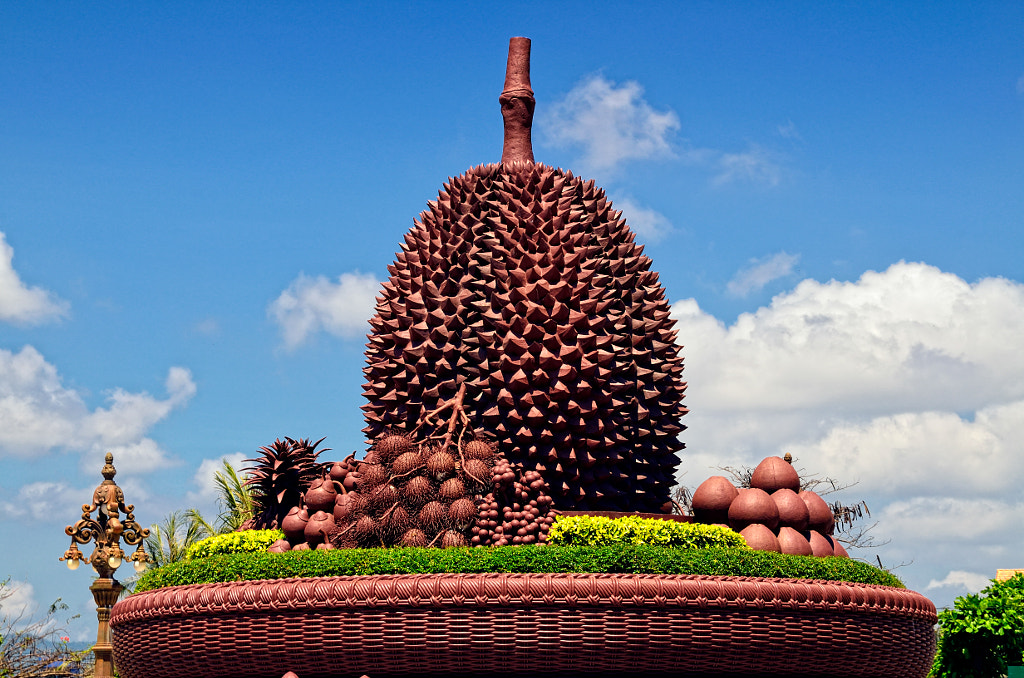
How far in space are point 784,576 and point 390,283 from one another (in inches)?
269

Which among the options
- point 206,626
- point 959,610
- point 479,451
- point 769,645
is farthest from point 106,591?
point 959,610

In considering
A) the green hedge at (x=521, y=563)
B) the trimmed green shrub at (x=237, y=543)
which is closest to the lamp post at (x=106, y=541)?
the trimmed green shrub at (x=237, y=543)

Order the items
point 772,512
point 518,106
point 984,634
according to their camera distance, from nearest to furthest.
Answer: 1. point 772,512
2. point 984,634
3. point 518,106

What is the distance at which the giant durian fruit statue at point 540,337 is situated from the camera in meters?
14.2

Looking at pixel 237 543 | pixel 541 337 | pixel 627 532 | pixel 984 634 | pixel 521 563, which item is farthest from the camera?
pixel 984 634

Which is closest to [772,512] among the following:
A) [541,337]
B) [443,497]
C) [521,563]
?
[541,337]

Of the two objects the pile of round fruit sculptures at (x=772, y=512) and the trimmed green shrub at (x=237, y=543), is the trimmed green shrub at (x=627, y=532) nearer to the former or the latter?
the pile of round fruit sculptures at (x=772, y=512)

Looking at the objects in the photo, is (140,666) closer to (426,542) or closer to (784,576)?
(426,542)

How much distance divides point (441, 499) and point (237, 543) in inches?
141

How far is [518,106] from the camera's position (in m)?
16.6

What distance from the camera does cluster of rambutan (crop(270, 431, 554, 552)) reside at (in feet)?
43.3

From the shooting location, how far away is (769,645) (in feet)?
39.1

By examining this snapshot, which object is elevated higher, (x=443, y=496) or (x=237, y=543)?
(x=443, y=496)

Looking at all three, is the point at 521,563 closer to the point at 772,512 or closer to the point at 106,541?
the point at 772,512
